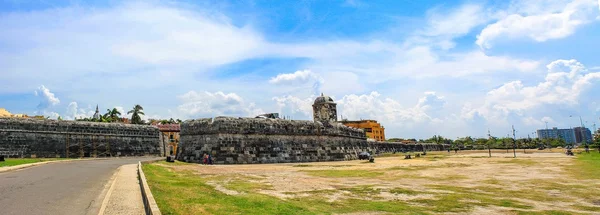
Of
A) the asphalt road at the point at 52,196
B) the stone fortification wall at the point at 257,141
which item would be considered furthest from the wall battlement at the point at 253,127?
the asphalt road at the point at 52,196

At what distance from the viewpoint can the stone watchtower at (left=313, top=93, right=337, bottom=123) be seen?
39000 mm

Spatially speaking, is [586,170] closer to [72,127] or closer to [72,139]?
[72,139]

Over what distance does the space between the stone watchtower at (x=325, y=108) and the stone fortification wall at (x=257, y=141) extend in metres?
6.30

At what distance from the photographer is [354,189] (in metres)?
11.2

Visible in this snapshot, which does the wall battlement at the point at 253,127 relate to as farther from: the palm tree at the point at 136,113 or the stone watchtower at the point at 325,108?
the palm tree at the point at 136,113

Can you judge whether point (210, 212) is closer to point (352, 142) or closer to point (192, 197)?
point (192, 197)

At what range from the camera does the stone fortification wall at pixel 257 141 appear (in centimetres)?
2553

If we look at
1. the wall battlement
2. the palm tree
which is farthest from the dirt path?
the palm tree

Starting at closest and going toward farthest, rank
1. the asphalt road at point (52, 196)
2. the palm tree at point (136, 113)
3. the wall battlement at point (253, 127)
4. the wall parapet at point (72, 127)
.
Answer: the asphalt road at point (52, 196), the wall battlement at point (253, 127), the wall parapet at point (72, 127), the palm tree at point (136, 113)

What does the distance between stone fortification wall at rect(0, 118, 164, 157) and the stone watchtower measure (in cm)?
1743

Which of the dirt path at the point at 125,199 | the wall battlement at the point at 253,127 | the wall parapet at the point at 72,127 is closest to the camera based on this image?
the dirt path at the point at 125,199

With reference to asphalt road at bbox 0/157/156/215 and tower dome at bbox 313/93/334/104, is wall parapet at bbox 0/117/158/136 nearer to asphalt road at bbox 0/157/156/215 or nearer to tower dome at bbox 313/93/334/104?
tower dome at bbox 313/93/334/104

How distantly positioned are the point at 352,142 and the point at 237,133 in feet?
45.8

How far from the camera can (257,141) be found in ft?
88.2
